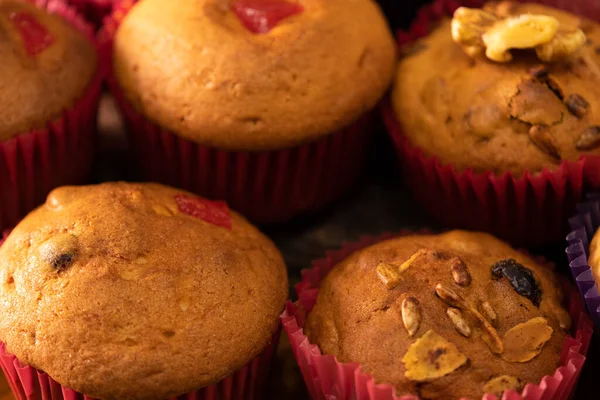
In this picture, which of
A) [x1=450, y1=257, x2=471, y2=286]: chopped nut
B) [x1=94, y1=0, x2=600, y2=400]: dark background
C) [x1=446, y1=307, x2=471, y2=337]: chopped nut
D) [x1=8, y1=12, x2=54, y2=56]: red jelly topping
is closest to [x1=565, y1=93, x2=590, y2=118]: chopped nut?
[x1=94, y1=0, x2=600, y2=400]: dark background

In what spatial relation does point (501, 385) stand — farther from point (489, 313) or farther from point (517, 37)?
point (517, 37)

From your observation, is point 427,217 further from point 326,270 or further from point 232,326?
point 232,326

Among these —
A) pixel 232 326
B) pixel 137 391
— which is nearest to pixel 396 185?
pixel 232 326

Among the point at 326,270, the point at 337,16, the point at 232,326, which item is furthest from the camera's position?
the point at 337,16

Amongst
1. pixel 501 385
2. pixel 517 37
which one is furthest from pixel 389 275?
pixel 517 37

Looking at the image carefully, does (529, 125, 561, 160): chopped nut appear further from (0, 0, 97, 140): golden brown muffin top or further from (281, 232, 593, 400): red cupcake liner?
(0, 0, 97, 140): golden brown muffin top

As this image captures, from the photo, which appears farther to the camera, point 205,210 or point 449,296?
point 205,210
